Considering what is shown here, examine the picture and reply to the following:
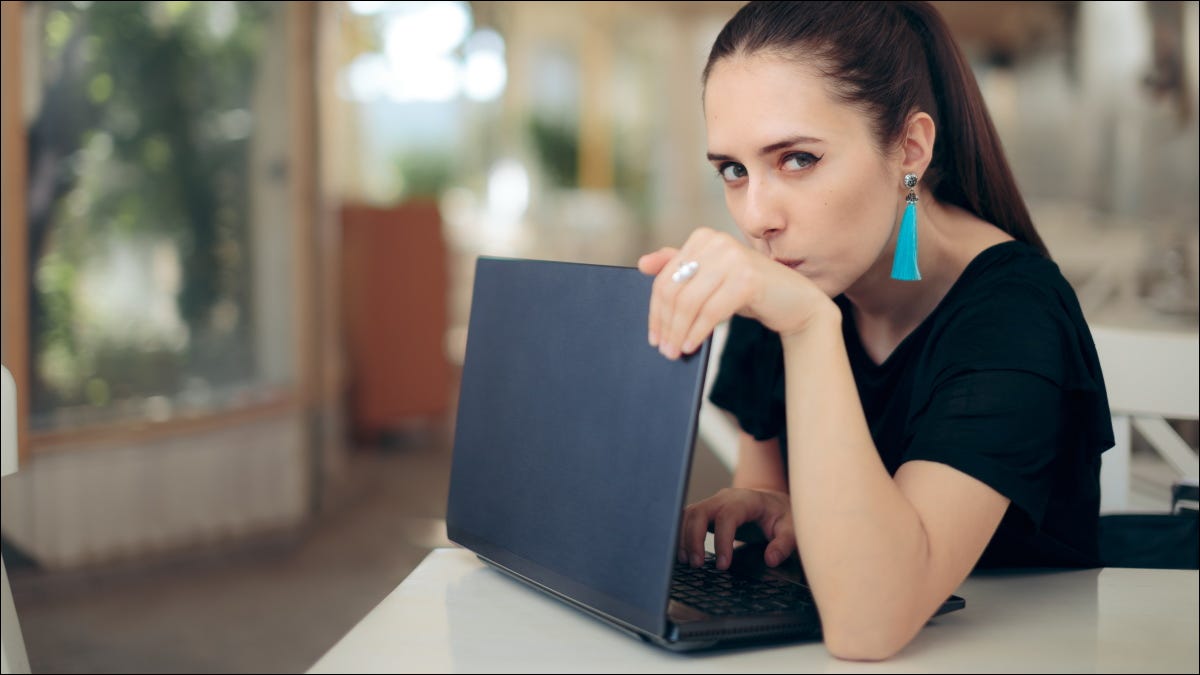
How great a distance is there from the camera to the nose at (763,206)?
89 centimetres

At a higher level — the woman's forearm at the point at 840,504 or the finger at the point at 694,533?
the woman's forearm at the point at 840,504

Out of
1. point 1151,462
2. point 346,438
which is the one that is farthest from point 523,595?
point 346,438

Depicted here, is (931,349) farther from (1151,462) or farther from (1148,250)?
(1148,250)

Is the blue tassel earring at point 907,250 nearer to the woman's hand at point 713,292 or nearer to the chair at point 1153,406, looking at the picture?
the woman's hand at point 713,292

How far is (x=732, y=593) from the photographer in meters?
0.73

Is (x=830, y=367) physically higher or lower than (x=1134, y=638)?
higher

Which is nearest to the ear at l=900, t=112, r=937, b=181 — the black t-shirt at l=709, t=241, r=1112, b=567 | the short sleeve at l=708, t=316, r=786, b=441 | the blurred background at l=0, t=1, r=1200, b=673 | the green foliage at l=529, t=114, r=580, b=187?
the black t-shirt at l=709, t=241, r=1112, b=567

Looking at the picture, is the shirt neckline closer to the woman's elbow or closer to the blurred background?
the woman's elbow

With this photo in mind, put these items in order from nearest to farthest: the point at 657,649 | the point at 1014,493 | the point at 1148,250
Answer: the point at 657,649 < the point at 1014,493 < the point at 1148,250

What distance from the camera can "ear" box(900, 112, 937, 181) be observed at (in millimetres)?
996

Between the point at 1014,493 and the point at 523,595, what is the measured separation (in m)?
0.35

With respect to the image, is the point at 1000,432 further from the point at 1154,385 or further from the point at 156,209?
the point at 156,209

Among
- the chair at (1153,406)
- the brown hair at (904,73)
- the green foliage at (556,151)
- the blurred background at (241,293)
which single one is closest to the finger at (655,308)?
the brown hair at (904,73)

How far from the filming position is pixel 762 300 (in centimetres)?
69
